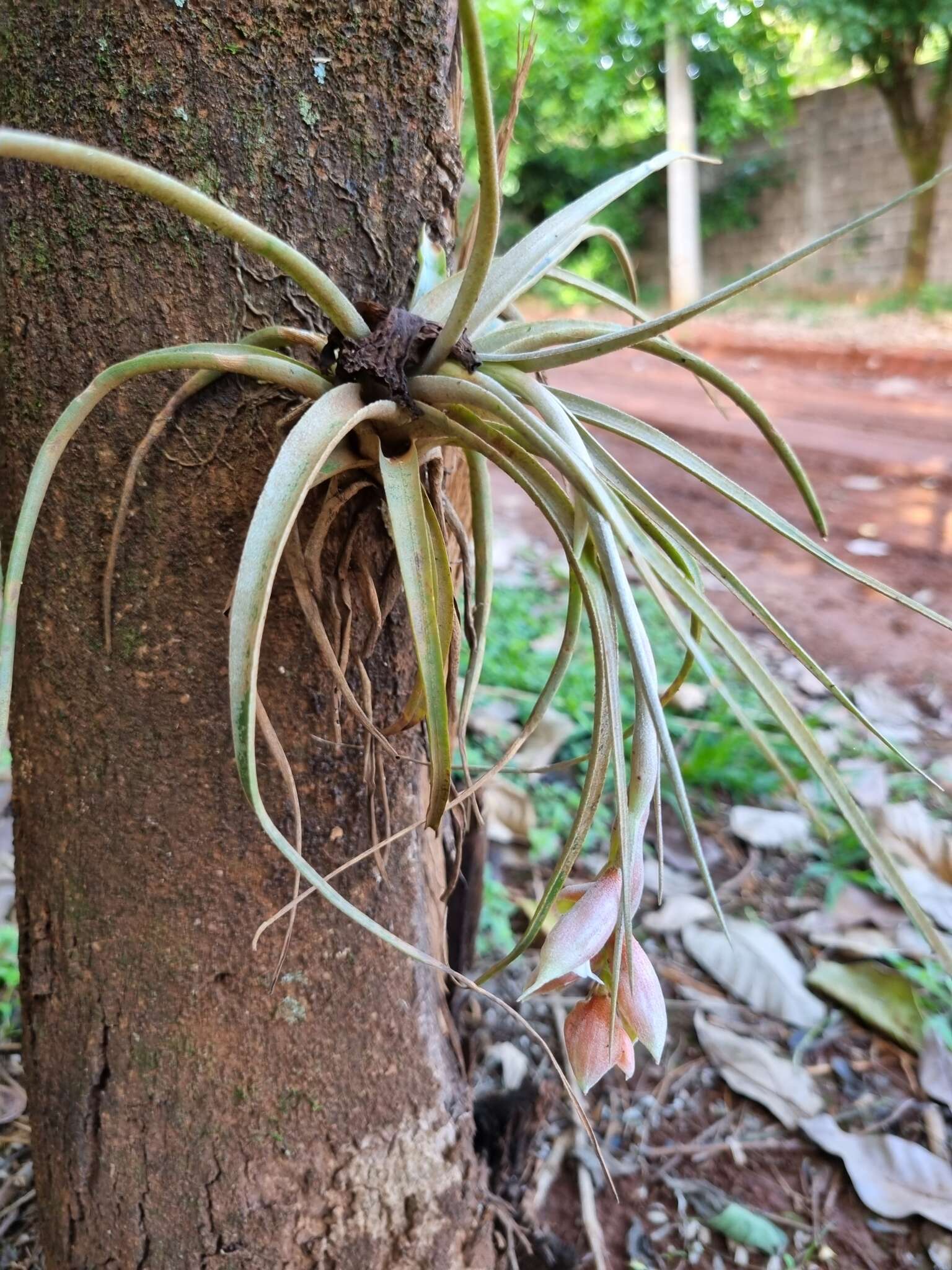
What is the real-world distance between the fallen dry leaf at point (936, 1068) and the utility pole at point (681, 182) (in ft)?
23.3

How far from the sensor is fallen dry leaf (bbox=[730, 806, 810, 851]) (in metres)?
1.38

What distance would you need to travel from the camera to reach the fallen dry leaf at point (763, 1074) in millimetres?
966

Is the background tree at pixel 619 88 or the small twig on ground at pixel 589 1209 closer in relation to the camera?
the small twig on ground at pixel 589 1209

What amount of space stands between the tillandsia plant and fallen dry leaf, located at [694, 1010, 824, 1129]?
61 cm

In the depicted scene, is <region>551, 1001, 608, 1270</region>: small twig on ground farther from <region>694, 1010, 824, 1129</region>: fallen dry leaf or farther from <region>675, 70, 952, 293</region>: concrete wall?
<region>675, 70, 952, 293</region>: concrete wall

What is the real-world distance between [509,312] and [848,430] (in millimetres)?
3524

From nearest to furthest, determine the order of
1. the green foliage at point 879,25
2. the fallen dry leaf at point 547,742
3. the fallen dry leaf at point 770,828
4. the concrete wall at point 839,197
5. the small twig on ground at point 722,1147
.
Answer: the small twig on ground at point 722,1147
the fallen dry leaf at point 770,828
the fallen dry leaf at point 547,742
the green foliage at point 879,25
the concrete wall at point 839,197

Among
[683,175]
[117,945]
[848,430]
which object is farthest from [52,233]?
[683,175]

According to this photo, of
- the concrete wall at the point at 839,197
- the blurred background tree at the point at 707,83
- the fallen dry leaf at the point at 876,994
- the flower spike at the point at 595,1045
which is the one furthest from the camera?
the concrete wall at the point at 839,197

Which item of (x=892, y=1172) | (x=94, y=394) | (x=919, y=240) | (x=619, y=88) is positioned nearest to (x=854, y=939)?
(x=892, y=1172)


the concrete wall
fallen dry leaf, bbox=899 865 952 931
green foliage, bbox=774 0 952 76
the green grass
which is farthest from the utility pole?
fallen dry leaf, bbox=899 865 952 931

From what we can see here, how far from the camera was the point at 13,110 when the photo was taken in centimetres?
52

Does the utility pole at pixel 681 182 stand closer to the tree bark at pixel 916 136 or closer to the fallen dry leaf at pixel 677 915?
the tree bark at pixel 916 136

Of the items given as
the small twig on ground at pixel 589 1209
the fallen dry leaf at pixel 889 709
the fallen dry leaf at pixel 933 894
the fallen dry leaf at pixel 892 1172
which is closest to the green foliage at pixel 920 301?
the fallen dry leaf at pixel 889 709
